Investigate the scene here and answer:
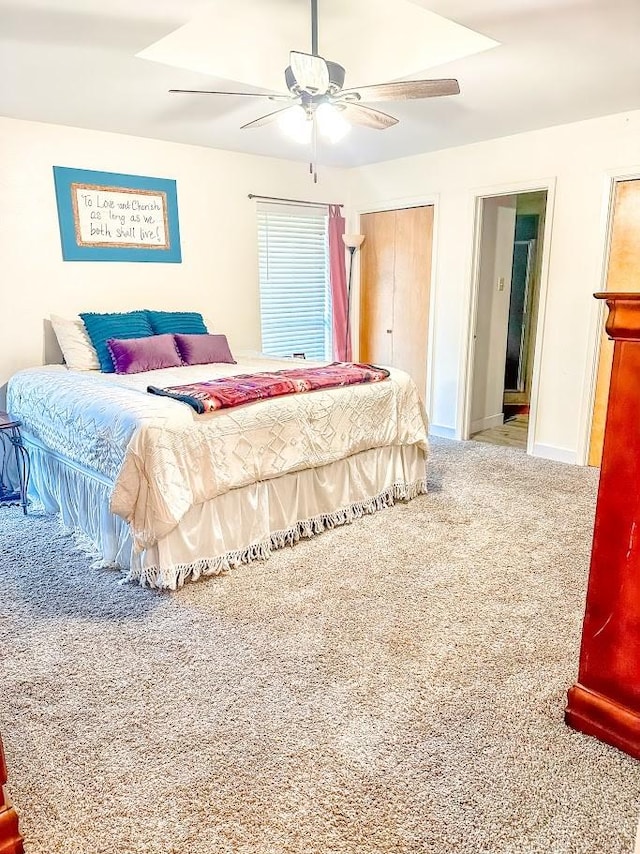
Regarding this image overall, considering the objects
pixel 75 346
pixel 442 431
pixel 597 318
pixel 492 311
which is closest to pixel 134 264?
pixel 75 346

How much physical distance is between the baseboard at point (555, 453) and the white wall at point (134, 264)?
8.18ft

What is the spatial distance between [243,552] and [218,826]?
1443 millimetres

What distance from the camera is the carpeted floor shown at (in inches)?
54.6

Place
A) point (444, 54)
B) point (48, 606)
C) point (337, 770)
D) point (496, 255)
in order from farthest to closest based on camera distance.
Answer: point (496, 255)
point (444, 54)
point (48, 606)
point (337, 770)

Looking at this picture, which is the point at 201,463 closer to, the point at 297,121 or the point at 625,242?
the point at 297,121

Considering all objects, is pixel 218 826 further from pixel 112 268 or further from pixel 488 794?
pixel 112 268

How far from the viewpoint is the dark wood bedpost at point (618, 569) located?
1460 mm

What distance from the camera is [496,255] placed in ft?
16.2

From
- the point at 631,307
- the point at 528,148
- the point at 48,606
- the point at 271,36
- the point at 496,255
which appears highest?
the point at 271,36

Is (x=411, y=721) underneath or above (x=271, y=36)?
underneath

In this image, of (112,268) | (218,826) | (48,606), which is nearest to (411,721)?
(218,826)

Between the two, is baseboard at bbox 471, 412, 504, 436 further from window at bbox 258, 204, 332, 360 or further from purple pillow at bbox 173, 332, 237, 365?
purple pillow at bbox 173, 332, 237, 365

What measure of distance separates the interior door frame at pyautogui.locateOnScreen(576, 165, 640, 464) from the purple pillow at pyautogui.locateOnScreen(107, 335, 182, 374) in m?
2.84

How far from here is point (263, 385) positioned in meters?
2.83
